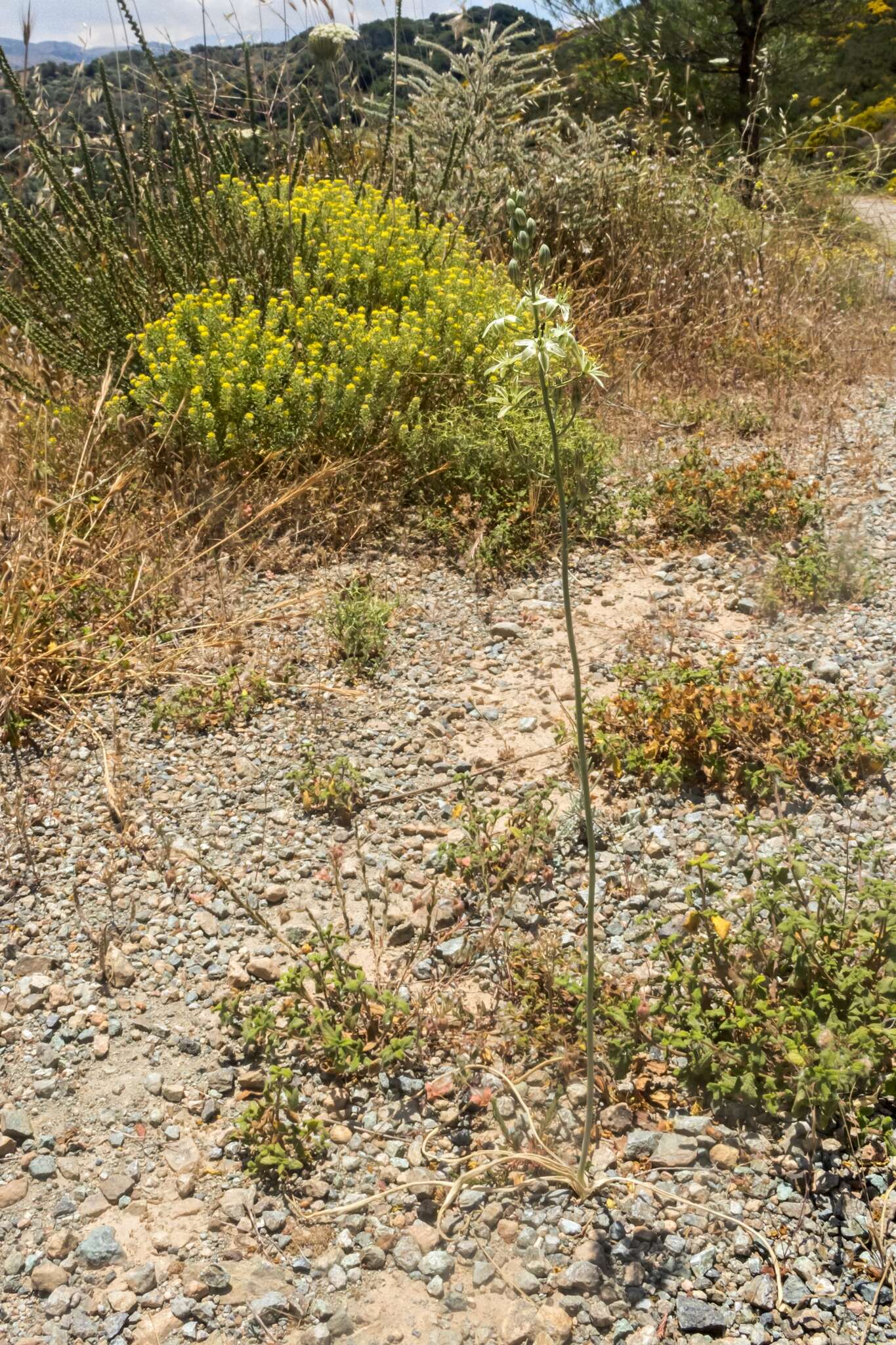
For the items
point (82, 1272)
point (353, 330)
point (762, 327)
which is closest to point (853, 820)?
point (82, 1272)

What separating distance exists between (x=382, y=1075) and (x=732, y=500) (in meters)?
3.10

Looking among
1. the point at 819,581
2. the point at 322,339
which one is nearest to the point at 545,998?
the point at 819,581

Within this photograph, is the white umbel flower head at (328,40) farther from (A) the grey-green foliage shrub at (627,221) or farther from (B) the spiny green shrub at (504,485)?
(B) the spiny green shrub at (504,485)

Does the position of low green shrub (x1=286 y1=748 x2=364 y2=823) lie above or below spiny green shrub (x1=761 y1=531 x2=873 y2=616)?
below

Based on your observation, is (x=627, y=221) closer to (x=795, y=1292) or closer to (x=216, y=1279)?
(x=795, y=1292)

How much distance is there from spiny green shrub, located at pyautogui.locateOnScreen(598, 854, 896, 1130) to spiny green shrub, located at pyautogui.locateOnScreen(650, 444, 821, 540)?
224cm

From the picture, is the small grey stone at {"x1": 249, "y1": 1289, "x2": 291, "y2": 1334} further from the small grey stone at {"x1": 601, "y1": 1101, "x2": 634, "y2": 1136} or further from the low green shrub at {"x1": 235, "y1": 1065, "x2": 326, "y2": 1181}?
the small grey stone at {"x1": 601, "y1": 1101, "x2": 634, "y2": 1136}

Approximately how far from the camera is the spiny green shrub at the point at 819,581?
3.90 meters

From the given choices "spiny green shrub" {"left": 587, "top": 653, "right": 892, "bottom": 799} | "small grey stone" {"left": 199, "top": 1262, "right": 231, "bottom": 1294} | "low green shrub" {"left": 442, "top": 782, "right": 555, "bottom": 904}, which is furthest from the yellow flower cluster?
"small grey stone" {"left": 199, "top": 1262, "right": 231, "bottom": 1294}

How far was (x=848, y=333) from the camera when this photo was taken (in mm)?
6133

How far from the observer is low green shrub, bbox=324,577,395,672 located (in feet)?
12.3

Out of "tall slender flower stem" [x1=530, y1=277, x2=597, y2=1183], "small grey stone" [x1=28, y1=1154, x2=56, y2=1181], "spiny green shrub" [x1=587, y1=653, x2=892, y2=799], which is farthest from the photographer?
"spiny green shrub" [x1=587, y1=653, x2=892, y2=799]

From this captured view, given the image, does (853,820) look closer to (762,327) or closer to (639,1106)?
(639,1106)

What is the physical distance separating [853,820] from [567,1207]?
1434 mm
